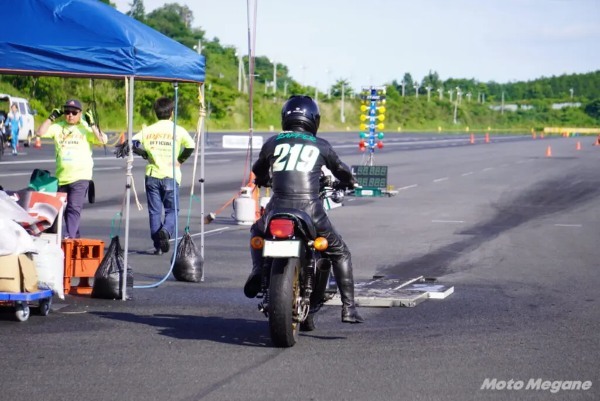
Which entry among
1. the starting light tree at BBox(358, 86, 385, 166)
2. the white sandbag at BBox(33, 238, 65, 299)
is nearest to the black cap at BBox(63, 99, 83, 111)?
the white sandbag at BBox(33, 238, 65, 299)

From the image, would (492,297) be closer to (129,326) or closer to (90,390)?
(129,326)

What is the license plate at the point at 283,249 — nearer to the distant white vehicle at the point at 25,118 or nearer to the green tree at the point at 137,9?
the distant white vehicle at the point at 25,118

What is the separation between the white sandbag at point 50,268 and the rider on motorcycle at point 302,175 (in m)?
2.19

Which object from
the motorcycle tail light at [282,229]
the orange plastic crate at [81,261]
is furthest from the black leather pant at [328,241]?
the orange plastic crate at [81,261]

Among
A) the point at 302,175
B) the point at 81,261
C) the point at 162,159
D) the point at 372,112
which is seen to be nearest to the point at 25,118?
the point at 372,112

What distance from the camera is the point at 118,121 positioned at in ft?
242

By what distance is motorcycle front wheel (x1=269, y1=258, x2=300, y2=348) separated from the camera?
819 centimetres

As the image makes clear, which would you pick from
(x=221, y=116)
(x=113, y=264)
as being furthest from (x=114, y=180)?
(x=221, y=116)

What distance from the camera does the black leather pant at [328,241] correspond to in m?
8.72

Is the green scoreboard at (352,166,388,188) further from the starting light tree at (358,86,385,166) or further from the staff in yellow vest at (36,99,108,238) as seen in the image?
the staff in yellow vest at (36,99,108,238)

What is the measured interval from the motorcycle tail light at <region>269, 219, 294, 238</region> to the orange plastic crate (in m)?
3.52

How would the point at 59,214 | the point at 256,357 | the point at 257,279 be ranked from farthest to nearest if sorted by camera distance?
1. the point at 59,214
2. the point at 257,279
3. the point at 256,357

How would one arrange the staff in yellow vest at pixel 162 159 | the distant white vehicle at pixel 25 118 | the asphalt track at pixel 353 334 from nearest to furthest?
1. the asphalt track at pixel 353 334
2. the staff in yellow vest at pixel 162 159
3. the distant white vehicle at pixel 25 118

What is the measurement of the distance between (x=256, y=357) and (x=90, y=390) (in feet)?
4.85
